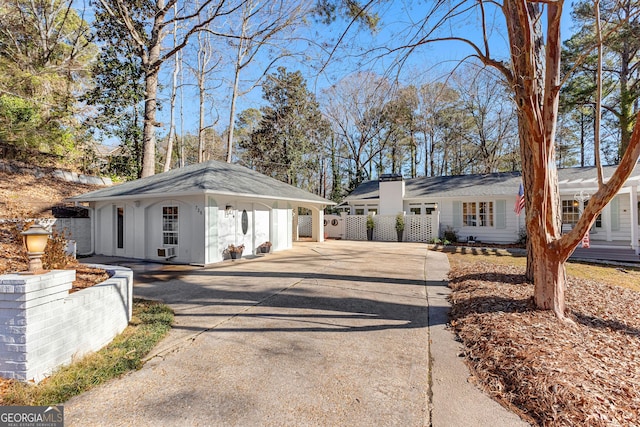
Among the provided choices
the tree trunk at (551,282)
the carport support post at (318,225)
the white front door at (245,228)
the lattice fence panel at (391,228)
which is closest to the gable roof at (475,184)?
the lattice fence panel at (391,228)

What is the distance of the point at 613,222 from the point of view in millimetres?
13039

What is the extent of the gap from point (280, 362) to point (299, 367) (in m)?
0.24

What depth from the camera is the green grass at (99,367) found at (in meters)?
2.51

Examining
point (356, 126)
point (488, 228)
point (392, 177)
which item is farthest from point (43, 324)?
point (356, 126)

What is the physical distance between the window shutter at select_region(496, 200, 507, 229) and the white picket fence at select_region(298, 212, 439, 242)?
304 cm

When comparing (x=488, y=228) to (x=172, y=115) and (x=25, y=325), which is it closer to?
(x=25, y=325)

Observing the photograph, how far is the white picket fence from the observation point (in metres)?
15.6

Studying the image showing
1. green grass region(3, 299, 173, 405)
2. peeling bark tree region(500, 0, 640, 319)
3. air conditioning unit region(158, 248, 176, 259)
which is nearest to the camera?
green grass region(3, 299, 173, 405)

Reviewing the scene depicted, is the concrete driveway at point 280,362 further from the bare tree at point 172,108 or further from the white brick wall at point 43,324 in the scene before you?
the bare tree at point 172,108

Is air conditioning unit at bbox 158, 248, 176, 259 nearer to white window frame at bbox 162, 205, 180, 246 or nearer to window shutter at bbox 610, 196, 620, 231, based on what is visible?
white window frame at bbox 162, 205, 180, 246

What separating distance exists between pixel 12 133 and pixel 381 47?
17.6 m

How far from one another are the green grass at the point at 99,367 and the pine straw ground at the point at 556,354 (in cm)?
368

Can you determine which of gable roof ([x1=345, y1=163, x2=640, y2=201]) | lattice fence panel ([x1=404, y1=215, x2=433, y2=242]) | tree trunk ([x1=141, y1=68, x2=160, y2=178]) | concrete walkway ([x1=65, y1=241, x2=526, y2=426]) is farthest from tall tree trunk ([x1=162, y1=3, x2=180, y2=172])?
concrete walkway ([x1=65, y1=241, x2=526, y2=426])

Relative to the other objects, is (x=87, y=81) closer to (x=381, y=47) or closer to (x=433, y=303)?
(x=381, y=47)
